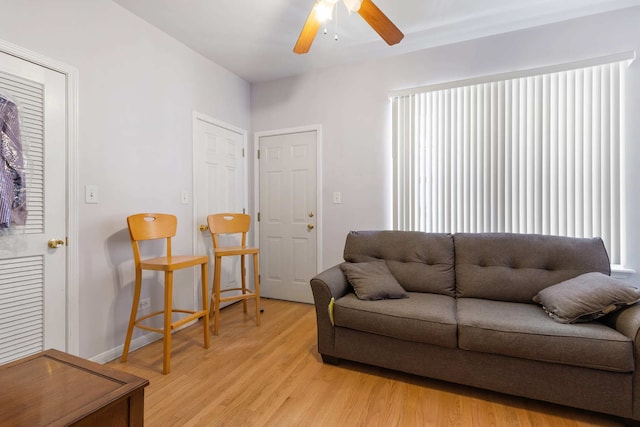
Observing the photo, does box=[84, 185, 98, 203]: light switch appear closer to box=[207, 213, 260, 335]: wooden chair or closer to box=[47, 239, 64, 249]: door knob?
box=[47, 239, 64, 249]: door knob

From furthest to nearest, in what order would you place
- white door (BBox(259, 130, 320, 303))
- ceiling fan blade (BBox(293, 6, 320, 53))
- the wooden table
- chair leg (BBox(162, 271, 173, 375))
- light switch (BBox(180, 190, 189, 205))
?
1. white door (BBox(259, 130, 320, 303))
2. light switch (BBox(180, 190, 189, 205))
3. chair leg (BBox(162, 271, 173, 375))
4. ceiling fan blade (BBox(293, 6, 320, 53))
5. the wooden table

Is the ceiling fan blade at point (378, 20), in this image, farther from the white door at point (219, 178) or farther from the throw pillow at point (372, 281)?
the white door at point (219, 178)

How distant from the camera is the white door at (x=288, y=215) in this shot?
3.38 m

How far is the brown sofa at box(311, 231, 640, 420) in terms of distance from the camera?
1.49m

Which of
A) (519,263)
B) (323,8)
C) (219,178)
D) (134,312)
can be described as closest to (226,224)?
(219,178)

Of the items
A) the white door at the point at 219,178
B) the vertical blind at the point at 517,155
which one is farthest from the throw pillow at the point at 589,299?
the white door at the point at 219,178

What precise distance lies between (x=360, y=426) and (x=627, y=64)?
3.15m

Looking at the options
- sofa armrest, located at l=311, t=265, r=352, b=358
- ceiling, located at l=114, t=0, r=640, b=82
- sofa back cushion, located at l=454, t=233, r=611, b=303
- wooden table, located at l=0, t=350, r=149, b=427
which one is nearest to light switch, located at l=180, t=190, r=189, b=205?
ceiling, located at l=114, t=0, r=640, b=82

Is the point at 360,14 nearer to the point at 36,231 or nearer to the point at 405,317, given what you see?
the point at 405,317

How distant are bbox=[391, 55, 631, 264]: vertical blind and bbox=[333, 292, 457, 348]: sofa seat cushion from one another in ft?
3.49

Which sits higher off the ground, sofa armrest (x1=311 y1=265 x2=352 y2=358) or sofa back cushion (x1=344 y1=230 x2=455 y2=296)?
sofa back cushion (x1=344 y1=230 x2=455 y2=296)

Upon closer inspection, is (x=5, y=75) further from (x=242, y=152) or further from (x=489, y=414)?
(x=489, y=414)

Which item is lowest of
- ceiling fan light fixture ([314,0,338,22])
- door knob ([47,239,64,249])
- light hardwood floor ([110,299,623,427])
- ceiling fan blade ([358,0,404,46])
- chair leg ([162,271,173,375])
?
light hardwood floor ([110,299,623,427])

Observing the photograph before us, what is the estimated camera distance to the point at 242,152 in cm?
354
